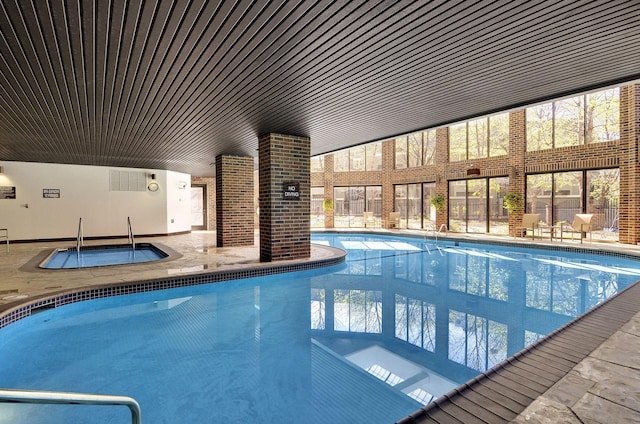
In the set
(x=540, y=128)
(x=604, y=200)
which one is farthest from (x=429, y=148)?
(x=604, y=200)

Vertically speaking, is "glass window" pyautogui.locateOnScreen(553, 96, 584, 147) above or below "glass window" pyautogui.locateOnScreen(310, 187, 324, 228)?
above

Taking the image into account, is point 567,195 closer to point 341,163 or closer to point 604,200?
point 604,200

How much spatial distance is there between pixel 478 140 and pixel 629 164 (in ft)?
14.7

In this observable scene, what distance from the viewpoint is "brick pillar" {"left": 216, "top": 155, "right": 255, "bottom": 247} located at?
909cm

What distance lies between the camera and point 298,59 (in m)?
3.42

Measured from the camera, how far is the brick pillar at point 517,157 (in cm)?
1114

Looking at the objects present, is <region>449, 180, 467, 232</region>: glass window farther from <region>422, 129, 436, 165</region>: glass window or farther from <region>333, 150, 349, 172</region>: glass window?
<region>333, 150, 349, 172</region>: glass window

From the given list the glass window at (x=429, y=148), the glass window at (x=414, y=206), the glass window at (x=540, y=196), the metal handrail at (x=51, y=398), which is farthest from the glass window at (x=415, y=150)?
the metal handrail at (x=51, y=398)

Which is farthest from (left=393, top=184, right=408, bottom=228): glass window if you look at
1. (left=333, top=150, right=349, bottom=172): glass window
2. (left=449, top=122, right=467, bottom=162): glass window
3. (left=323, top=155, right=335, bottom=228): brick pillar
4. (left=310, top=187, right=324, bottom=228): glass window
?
(left=310, top=187, right=324, bottom=228): glass window

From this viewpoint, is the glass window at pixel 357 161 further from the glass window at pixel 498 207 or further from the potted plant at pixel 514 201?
the potted plant at pixel 514 201

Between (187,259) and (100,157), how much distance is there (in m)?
5.02

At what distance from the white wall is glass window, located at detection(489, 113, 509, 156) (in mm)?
11455

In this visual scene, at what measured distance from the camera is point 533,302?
4727 mm

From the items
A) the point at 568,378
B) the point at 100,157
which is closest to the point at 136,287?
the point at 568,378
